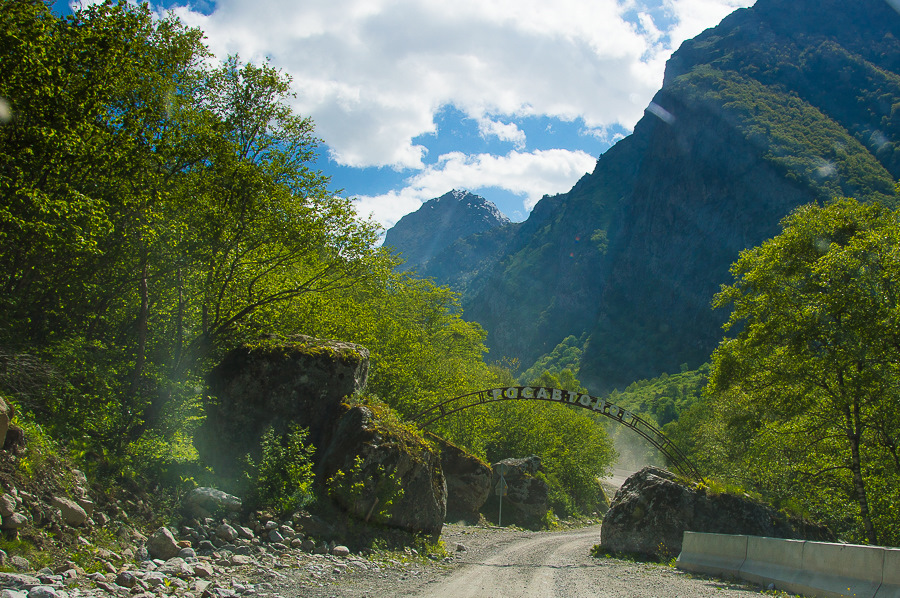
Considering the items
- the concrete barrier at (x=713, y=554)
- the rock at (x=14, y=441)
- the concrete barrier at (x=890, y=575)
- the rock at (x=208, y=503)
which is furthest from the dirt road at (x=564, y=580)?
the rock at (x=14, y=441)

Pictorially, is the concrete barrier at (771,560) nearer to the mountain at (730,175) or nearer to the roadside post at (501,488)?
the roadside post at (501,488)

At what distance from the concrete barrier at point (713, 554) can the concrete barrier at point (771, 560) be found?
0.31m

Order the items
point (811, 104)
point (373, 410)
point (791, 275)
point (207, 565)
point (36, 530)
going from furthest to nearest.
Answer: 1. point (811, 104)
2. point (791, 275)
3. point (373, 410)
4. point (207, 565)
5. point (36, 530)

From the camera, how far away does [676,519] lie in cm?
1734

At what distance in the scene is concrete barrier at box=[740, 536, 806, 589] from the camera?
1005cm

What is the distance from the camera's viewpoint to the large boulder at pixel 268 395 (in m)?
14.0

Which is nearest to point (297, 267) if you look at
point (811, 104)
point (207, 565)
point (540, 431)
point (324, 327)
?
point (324, 327)

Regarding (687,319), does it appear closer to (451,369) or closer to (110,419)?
(451,369)

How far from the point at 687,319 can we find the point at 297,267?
172m

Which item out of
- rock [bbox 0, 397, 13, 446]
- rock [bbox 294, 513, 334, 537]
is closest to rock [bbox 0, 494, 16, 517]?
rock [bbox 0, 397, 13, 446]

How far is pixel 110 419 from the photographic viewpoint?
444 inches

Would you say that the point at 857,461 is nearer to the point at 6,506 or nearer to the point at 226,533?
the point at 226,533

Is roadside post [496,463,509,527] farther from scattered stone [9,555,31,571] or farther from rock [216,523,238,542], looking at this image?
scattered stone [9,555,31,571]

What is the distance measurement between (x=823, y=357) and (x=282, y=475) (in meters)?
15.5
